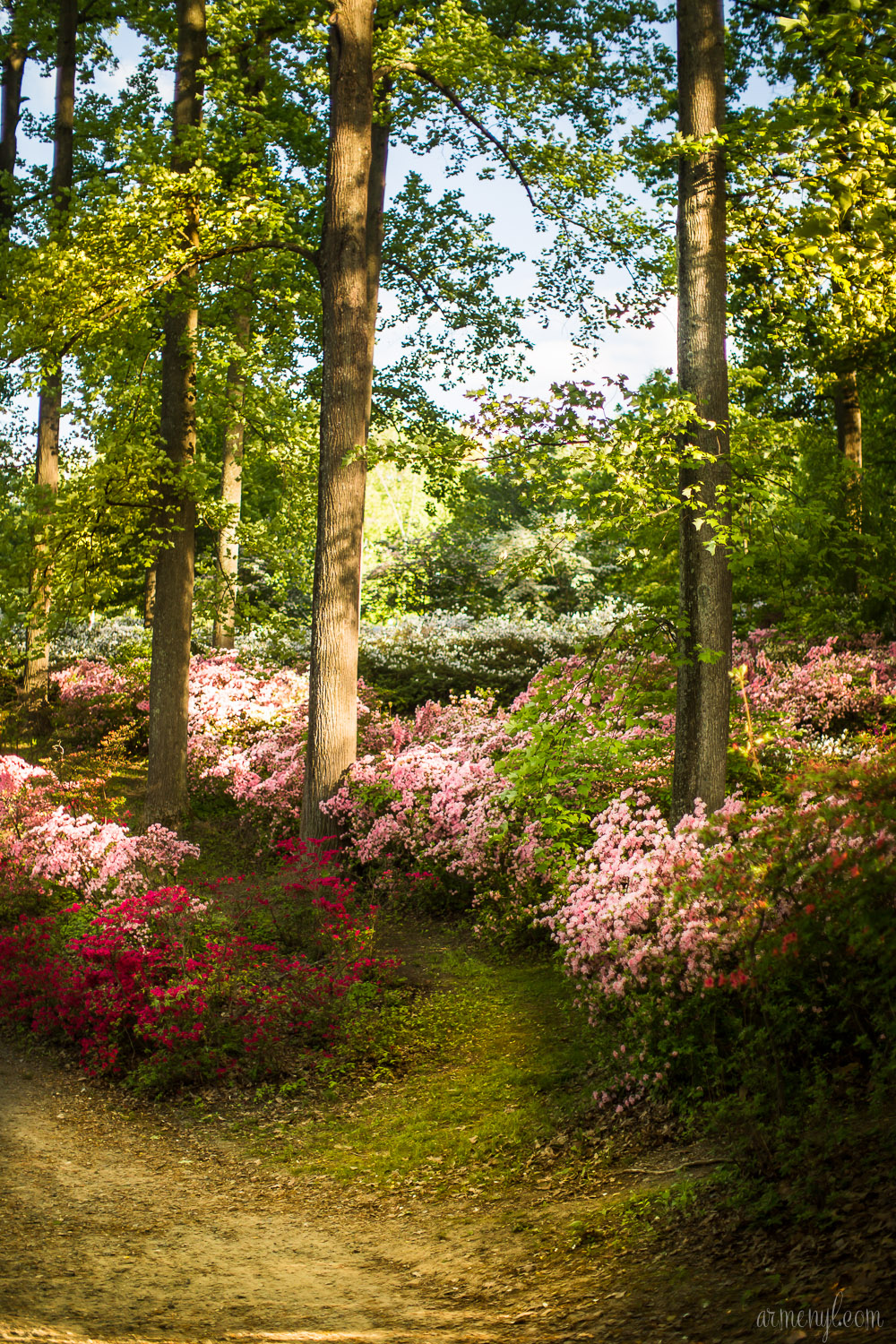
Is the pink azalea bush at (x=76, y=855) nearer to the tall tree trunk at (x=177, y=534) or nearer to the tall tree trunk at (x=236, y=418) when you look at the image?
the tall tree trunk at (x=177, y=534)

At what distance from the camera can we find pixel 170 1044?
18.6 ft

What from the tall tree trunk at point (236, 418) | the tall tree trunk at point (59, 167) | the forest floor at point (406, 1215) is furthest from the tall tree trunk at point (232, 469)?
the forest floor at point (406, 1215)

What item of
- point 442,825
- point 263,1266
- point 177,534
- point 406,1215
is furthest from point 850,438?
point 263,1266

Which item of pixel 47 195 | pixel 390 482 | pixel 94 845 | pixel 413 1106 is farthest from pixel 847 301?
pixel 390 482

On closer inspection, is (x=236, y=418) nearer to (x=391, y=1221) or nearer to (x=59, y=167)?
(x=59, y=167)

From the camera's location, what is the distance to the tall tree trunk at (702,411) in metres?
Result: 6.12

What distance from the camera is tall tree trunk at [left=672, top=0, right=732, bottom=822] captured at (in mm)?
6121

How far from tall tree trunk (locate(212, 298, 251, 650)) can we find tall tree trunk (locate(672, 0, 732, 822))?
7.19m

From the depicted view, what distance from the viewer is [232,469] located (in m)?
15.3

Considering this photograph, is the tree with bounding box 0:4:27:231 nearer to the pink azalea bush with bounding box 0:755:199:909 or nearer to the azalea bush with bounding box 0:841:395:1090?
the pink azalea bush with bounding box 0:755:199:909

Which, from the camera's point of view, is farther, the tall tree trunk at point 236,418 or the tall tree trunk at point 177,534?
the tall tree trunk at point 236,418

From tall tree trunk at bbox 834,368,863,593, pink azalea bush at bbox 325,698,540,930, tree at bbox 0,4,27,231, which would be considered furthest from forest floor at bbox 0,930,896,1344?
tree at bbox 0,4,27,231

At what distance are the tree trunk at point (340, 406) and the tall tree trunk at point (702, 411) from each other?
3.83 meters

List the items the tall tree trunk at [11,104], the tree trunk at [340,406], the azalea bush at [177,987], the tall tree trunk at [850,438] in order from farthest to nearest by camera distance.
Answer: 1. the tall tree trunk at [11,104]
2. the tall tree trunk at [850,438]
3. the tree trunk at [340,406]
4. the azalea bush at [177,987]
